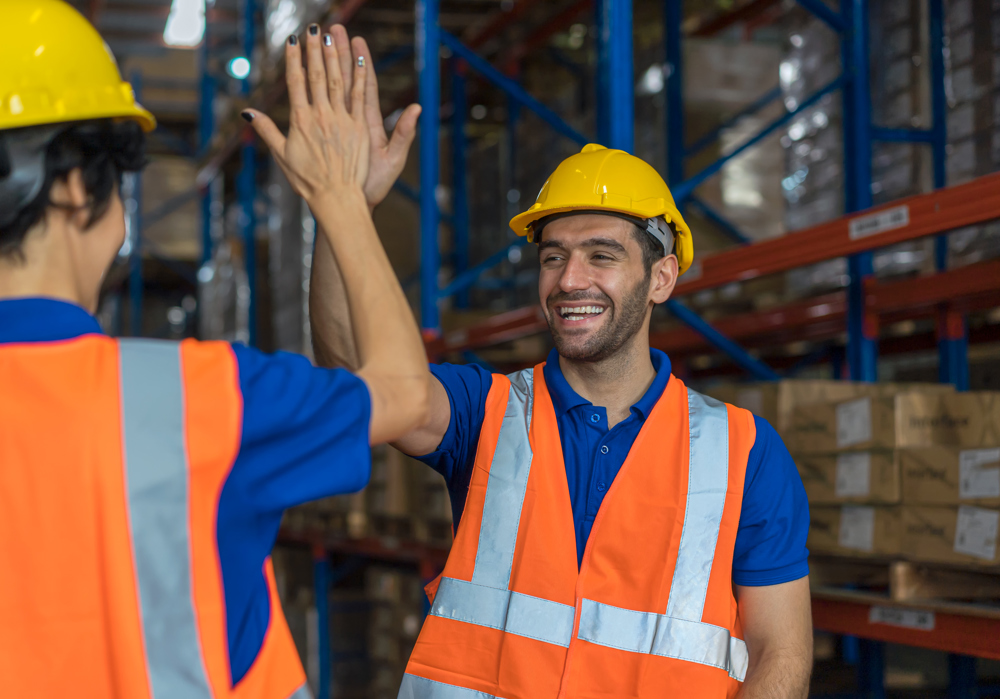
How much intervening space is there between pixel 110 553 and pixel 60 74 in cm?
68

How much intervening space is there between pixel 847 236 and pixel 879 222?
0.15m

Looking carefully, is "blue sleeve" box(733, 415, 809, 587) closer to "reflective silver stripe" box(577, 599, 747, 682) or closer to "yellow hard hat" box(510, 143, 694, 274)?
"reflective silver stripe" box(577, 599, 747, 682)

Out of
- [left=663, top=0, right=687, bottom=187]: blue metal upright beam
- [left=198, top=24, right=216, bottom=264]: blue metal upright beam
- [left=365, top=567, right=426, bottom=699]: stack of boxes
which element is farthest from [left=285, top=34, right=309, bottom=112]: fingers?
[left=198, top=24, right=216, bottom=264]: blue metal upright beam

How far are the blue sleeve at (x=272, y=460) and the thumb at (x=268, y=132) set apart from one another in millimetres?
355

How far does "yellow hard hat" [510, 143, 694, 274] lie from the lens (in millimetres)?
2629

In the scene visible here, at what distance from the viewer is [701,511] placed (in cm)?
232

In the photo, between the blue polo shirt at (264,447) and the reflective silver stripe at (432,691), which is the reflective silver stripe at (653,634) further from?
the blue polo shirt at (264,447)

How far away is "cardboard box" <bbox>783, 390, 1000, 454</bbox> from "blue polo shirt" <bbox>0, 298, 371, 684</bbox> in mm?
2214

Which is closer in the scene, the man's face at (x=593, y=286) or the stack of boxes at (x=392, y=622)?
the man's face at (x=593, y=286)

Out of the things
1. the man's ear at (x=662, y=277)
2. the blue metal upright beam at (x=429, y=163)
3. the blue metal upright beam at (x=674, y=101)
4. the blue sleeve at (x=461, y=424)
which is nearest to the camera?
the blue sleeve at (x=461, y=424)

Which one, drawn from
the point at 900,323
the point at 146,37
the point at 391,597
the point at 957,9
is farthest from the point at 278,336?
the point at 146,37

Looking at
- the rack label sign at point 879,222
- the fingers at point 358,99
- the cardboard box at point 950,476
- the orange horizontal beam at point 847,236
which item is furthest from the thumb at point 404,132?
the cardboard box at point 950,476

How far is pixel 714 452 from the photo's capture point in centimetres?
239

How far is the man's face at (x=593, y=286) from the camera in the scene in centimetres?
258
